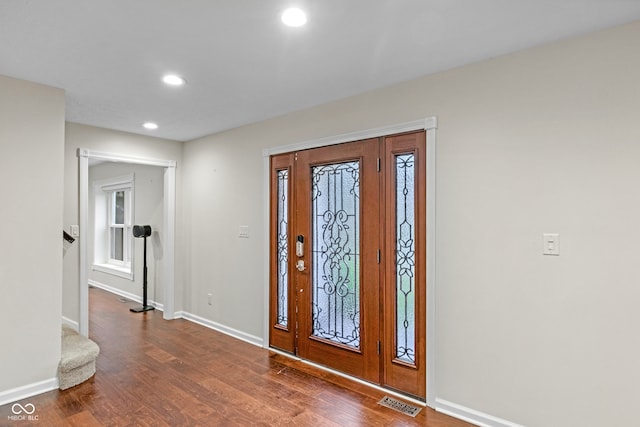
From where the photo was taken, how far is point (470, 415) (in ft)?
7.86

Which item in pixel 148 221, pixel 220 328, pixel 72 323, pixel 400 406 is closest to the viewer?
pixel 400 406

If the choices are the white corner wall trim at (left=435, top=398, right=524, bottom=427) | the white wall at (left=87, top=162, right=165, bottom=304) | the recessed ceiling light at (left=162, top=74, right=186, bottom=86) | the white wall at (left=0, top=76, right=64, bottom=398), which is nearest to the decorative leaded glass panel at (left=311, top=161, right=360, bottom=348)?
the white corner wall trim at (left=435, top=398, right=524, bottom=427)

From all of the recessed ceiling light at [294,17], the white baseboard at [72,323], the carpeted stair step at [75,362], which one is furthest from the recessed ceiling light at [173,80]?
the white baseboard at [72,323]

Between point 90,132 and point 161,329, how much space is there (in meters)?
2.41

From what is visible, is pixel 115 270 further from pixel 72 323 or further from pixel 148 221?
pixel 72 323

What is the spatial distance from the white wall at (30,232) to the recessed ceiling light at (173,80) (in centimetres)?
93

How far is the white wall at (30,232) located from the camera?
2.63m

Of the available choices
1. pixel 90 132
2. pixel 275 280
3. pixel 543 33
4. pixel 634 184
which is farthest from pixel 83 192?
pixel 634 184

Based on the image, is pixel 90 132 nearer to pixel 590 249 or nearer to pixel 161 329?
pixel 161 329

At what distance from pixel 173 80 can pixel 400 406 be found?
9.61 ft

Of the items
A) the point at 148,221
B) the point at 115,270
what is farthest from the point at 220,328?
the point at 115,270

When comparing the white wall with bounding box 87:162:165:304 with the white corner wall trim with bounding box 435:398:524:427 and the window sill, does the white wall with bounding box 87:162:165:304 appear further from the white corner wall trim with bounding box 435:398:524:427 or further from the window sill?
the white corner wall trim with bounding box 435:398:524:427

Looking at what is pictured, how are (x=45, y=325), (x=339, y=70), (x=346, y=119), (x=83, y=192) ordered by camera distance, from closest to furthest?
(x=339, y=70), (x=45, y=325), (x=346, y=119), (x=83, y=192)

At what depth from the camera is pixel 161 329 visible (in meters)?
4.36
